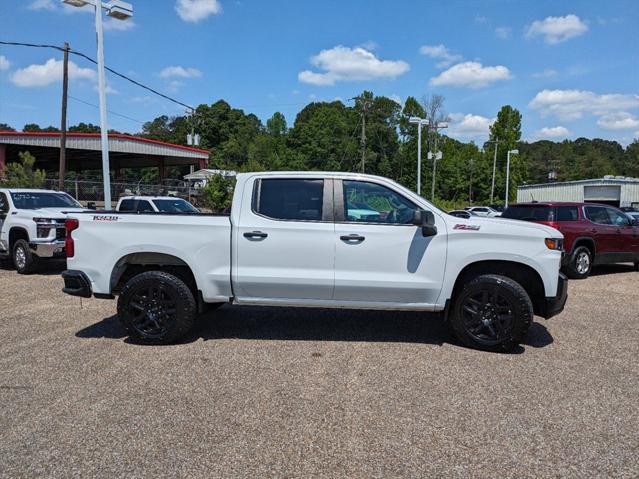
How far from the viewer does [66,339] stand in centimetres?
569

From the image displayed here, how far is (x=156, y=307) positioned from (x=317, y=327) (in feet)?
6.59

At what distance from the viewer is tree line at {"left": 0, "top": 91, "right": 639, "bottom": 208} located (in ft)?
223

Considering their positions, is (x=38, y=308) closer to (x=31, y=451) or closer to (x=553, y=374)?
(x=31, y=451)

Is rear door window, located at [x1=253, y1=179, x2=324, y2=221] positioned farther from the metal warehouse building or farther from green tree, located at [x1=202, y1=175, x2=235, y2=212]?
the metal warehouse building

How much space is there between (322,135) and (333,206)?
7550 cm

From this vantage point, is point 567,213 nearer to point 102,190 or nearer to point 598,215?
point 598,215

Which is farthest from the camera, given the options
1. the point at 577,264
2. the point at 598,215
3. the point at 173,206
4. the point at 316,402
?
the point at 173,206

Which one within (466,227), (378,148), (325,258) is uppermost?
(378,148)

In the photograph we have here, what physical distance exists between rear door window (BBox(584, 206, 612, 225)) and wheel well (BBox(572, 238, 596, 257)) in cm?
53

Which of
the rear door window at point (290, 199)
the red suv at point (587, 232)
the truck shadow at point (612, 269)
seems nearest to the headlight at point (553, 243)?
the rear door window at point (290, 199)

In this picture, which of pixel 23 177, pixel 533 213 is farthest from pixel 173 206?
pixel 23 177

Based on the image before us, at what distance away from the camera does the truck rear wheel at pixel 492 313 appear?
500cm

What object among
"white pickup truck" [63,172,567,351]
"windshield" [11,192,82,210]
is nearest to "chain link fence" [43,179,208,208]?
"windshield" [11,192,82,210]

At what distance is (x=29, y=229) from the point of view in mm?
9914
